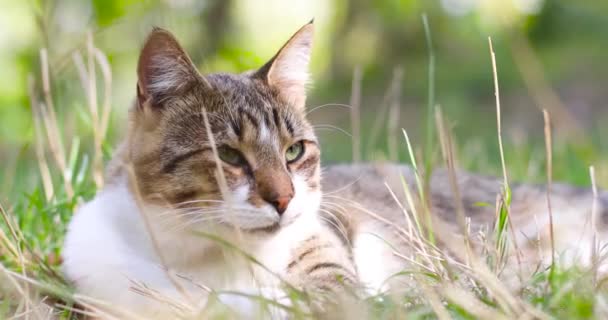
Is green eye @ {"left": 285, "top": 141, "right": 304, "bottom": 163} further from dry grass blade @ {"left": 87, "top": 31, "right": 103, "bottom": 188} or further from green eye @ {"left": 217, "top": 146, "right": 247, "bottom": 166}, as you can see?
dry grass blade @ {"left": 87, "top": 31, "right": 103, "bottom": 188}

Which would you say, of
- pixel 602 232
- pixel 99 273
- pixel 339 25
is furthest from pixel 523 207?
pixel 339 25

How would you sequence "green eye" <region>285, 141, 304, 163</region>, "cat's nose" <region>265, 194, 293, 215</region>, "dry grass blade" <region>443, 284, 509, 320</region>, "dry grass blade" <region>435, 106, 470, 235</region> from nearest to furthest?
"dry grass blade" <region>443, 284, 509, 320</region>, "dry grass blade" <region>435, 106, 470, 235</region>, "cat's nose" <region>265, 194, 293, 215</region>, "green eye" <region>285, 141, 304, 163</region>

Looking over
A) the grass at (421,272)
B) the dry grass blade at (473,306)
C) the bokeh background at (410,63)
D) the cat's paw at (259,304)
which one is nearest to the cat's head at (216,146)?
the cat's paw at (259,304)

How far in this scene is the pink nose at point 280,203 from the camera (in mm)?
1869

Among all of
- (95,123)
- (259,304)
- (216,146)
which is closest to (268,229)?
(216,146)

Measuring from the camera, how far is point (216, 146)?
6.55 ft

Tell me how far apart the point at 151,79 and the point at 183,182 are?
373 mm

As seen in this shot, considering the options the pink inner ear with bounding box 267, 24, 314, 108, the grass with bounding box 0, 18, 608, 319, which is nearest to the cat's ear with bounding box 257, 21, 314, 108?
the pink inner ear with bounding box 267, 24, 314, 108

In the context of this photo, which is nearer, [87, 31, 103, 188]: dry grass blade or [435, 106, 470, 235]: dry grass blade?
[435, 106, 470, 235]: dry grass blade

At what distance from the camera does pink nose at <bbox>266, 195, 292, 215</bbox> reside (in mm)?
1869

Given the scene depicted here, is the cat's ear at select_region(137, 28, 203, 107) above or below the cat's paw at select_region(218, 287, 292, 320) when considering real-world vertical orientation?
above

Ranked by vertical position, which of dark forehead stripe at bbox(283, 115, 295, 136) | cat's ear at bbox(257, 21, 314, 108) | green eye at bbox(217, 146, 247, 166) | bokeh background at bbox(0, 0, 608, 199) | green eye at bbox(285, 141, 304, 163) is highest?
cat's ear at bbox(257, 21, 314, 108)

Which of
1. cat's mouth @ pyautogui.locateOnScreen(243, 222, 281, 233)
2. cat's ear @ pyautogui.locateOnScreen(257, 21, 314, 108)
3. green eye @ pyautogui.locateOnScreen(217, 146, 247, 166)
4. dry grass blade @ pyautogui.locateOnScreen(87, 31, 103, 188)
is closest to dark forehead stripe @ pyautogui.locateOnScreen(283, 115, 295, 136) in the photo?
cat's ear @ pyautogui.locateOnScreen(257, 21, 314, 108)

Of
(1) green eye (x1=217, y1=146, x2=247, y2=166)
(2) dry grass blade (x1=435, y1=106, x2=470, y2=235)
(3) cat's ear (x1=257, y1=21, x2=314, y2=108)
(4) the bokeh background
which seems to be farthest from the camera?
(4) the bokeh background
